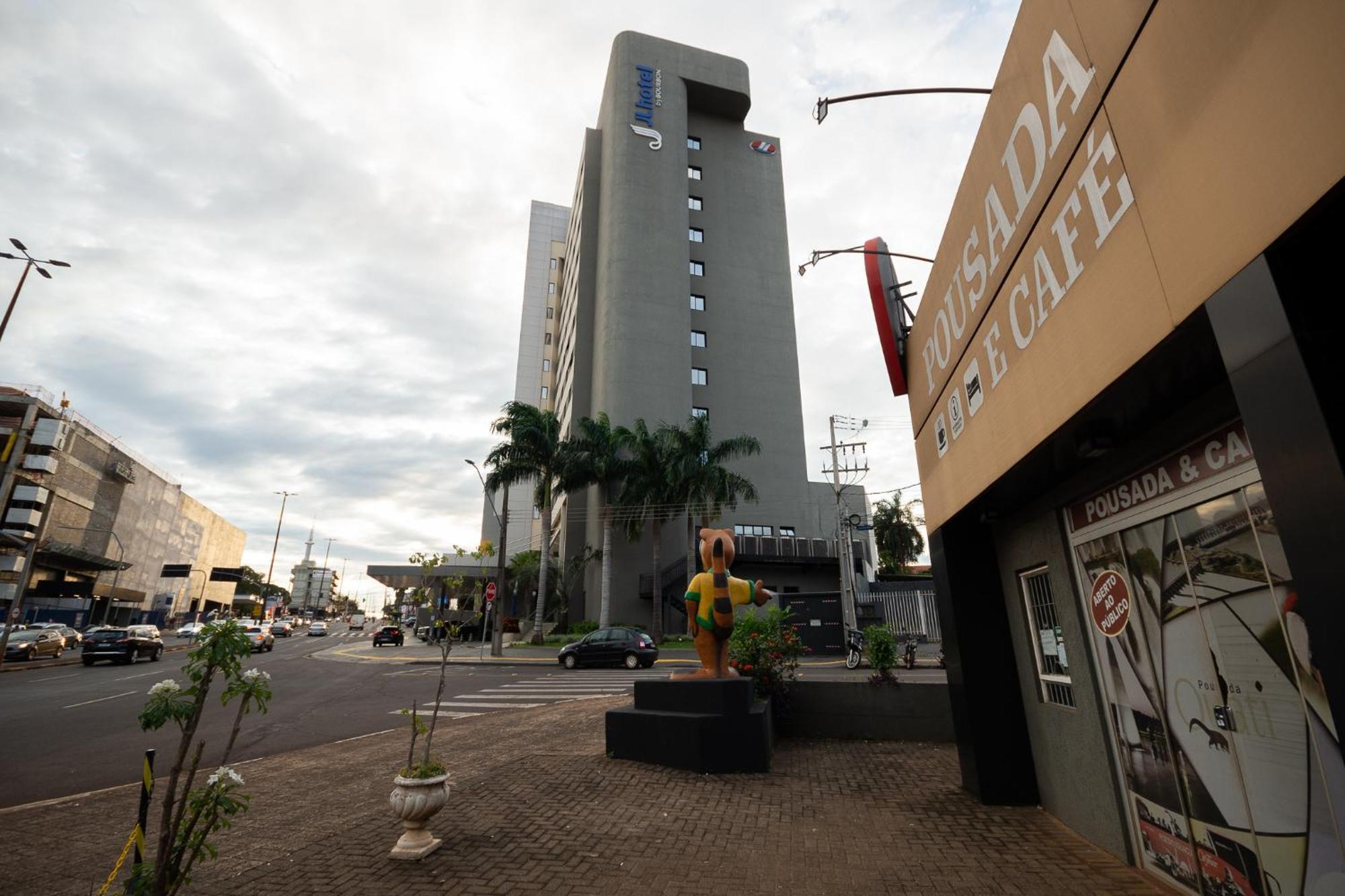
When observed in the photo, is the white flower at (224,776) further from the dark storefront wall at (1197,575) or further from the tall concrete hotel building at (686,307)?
the tall concrete hotel building at (686,307)

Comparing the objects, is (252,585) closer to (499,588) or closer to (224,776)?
(499,588)

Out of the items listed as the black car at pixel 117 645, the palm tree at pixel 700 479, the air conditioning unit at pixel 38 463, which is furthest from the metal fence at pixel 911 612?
the air conditioning unit at pixel 38 463

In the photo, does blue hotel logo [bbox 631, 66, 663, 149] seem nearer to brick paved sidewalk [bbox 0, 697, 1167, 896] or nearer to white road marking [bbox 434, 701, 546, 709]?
white road marking [bbox 434, 701, 546, 709]

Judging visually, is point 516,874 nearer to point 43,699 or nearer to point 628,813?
point 628,813

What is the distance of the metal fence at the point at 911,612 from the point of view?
90.9 feet

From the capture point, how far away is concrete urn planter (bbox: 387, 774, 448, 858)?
18.2 feet

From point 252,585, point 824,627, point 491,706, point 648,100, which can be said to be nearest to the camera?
point 491,706

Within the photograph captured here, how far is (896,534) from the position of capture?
64.7m

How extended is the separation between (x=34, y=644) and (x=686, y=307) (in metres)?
41.1

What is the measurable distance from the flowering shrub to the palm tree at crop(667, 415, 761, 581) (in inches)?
857

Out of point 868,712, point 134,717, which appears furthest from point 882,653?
point 134,717

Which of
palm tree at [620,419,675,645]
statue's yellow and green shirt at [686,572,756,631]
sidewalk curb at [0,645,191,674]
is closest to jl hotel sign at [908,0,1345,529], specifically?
statue's yellow and green shirt at [686,572,756,631]

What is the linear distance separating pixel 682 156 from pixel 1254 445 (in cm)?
5198

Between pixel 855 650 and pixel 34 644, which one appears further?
pixel 34 644
